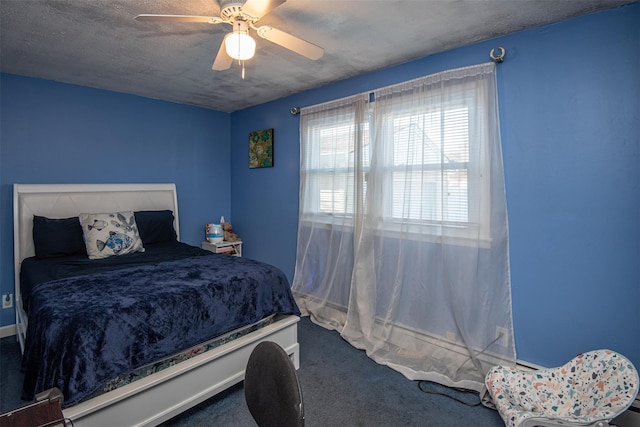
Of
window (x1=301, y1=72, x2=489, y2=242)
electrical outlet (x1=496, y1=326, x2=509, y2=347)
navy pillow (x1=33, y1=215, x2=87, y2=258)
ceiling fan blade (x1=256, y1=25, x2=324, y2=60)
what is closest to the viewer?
ceiling fan blade (x1=256, y1=25, x2=324, y2=60)

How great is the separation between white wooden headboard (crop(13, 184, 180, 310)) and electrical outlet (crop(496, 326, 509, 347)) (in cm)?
346

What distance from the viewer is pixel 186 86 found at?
3.33m

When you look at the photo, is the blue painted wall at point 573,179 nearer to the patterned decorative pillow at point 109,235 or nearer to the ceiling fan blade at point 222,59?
the ceiling fan blade at point 222,59

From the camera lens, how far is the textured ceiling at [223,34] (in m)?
1.86

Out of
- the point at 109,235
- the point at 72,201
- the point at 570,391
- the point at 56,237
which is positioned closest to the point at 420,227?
the point at 570,391

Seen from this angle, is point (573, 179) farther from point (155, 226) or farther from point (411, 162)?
point (155, 226)

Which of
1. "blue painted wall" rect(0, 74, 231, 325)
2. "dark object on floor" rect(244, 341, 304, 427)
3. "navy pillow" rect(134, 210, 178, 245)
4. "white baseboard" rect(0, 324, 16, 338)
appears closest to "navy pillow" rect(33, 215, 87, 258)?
"blue painted wall" rect(0, 74, 231, 325)

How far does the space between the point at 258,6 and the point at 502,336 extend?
8.23 ft

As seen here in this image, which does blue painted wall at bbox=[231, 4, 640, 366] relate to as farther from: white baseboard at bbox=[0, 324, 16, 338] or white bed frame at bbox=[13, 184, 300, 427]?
white baseboard at bbox=[0, 324, 16, 338]

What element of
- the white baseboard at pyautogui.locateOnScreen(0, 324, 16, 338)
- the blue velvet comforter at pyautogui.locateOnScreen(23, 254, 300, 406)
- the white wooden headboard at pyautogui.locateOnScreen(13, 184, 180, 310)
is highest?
the white wooden headboard at pyautogui.locateOnScreen(13, 184, 180, 310)

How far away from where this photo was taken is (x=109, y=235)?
9.56ft

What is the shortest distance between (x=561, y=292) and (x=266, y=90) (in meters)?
3.17

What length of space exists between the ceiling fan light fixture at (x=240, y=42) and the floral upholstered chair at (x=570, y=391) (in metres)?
2.27

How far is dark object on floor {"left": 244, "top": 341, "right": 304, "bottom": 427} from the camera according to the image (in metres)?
0.84
